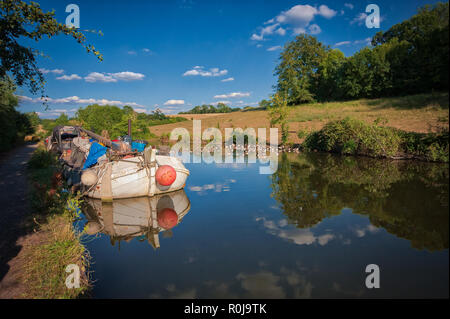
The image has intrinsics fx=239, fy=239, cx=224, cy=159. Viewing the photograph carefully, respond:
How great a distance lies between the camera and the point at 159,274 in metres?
5.46

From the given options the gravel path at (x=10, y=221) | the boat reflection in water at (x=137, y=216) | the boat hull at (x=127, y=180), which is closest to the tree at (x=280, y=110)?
the boat reflection in water at (x=137, y=216)

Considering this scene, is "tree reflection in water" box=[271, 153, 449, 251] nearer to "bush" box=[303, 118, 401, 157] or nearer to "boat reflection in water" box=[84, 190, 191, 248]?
"bush" box=[303, 118, 401, 157]

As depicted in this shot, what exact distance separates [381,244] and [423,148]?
1363 centimetres

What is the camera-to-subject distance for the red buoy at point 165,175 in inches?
407

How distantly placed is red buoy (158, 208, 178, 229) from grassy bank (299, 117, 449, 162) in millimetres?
14135

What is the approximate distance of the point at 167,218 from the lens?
8844 millimetres

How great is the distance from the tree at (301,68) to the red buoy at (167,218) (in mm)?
58065

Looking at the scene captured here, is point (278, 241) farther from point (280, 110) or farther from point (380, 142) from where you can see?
point (280, 110)

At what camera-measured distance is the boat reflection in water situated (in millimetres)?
7743

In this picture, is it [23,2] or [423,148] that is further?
[423,148]

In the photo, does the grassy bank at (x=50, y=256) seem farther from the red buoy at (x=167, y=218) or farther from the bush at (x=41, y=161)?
the bush at (x=41, y=161)

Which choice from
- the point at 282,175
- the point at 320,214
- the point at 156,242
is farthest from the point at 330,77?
the point at 156,242
